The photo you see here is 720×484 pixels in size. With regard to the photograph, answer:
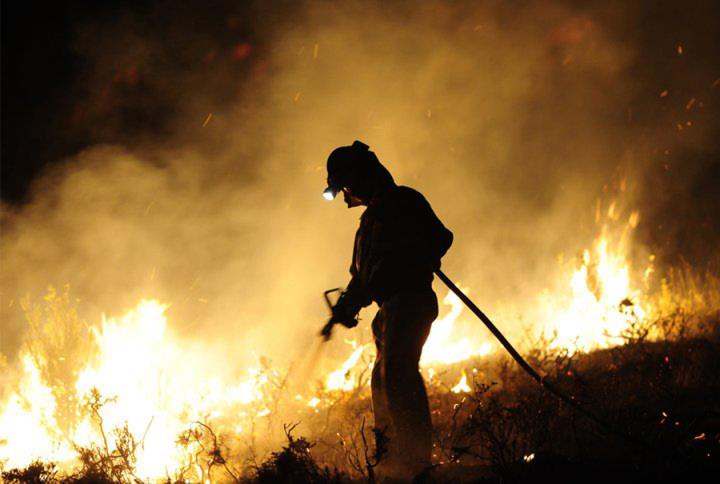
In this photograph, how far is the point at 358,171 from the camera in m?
3.25

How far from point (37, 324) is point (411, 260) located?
5787 millimetres

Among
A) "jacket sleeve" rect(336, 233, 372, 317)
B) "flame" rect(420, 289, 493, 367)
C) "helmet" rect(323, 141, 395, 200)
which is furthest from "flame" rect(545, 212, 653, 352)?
"helmet" rect(323, 141, 395, 200)

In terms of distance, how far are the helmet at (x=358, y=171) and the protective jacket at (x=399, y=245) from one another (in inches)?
6.0

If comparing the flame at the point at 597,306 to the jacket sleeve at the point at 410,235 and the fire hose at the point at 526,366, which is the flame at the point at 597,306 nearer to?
the fire hose at the point at 526,366

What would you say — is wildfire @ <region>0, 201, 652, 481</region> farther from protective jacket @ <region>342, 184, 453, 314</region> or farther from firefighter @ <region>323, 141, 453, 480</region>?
protective jacket @ <region>342, 184, 453, 314</region>

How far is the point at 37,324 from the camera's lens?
6.31 m

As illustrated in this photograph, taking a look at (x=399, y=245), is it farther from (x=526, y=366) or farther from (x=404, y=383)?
(x=526, y=366)

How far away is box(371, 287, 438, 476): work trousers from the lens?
2.65 meters

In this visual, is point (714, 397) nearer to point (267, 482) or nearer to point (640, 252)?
point (267, 482)

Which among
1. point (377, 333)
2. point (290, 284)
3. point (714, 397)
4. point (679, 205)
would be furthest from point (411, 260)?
point (679, 205)

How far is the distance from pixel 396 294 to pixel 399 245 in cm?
30

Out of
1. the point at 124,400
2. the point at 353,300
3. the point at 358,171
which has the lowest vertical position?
the point at 353,300

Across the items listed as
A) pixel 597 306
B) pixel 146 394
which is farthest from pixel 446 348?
pixel 146 394

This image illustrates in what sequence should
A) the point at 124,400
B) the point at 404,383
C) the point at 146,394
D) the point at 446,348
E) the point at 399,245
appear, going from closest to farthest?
the point at 404,383, the point at 399,245, the point at 124,400, the point at 146,394, the point at 446,348
